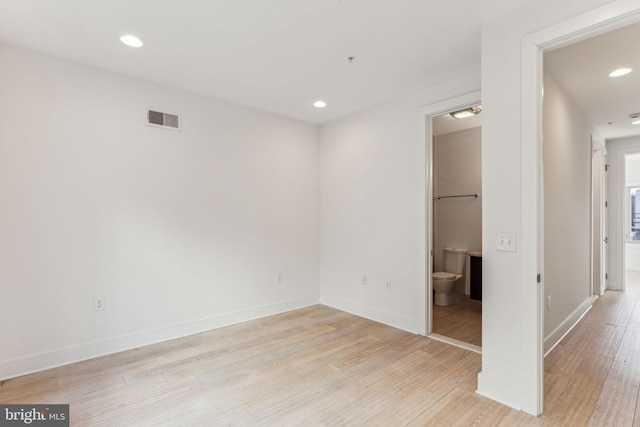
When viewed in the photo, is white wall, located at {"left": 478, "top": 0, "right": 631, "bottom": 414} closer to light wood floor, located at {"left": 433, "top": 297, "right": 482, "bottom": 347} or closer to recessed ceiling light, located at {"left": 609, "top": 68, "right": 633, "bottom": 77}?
light wood floor, located at {"left": 433, "top": 297, "right": 482, "bottom": 347}

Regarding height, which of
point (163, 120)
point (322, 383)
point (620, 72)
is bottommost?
point (322, 383)

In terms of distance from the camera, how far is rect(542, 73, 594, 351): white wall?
293 centimetres

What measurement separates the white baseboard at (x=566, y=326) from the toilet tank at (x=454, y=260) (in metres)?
1.45

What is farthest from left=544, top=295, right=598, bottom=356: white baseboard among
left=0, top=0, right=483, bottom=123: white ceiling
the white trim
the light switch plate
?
left=0, top=0, right=483, bottom=123: white ceiling

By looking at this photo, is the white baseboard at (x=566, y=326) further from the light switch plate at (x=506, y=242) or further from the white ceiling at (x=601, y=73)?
the white ceiling at (x=601, y=73)

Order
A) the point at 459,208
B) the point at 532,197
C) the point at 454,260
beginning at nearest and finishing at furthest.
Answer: the point at 532,197 → the point at 454,260 → the point at 459,208

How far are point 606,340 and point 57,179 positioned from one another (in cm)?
543

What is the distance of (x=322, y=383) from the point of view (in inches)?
95.0

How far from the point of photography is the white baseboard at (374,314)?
3482mm

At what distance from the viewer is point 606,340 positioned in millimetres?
3197

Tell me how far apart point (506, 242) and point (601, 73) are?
2.17 m

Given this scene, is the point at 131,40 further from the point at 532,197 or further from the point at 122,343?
the point at 532,197

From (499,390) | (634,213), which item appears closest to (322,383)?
(499,390)

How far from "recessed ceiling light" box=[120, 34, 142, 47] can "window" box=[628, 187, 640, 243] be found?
9560mm
